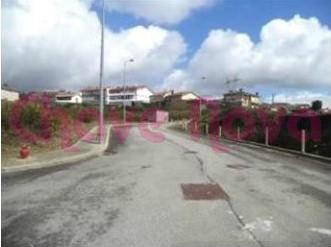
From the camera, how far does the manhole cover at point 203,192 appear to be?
11.6 metres

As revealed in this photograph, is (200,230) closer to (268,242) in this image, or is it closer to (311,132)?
(268,242)

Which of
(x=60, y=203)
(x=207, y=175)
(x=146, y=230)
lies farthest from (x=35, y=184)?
(x=146, y=230)

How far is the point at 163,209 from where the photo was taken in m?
10.1

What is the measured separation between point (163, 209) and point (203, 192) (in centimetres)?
238

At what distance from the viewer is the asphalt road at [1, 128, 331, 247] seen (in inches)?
311

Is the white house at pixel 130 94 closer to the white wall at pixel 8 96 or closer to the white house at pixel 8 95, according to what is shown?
the white house at pixel 8 95

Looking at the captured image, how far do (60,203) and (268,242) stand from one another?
4.85 metres

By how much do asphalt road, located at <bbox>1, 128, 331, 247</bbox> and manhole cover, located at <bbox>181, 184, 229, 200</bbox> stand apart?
0.50 ft

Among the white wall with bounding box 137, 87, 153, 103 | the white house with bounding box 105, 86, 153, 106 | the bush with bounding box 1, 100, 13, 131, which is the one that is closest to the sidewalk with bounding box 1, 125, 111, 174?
the bush with bounding box 1, 100, 13, 131

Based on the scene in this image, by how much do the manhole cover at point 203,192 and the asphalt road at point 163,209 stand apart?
153 mm

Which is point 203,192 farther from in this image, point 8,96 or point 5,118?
point 8,96

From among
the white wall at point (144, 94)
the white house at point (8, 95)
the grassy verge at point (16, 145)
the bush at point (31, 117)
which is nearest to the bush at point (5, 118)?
the grassy verge at point (16, 145)

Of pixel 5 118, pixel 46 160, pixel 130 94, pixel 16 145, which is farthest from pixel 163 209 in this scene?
pixel 130 94

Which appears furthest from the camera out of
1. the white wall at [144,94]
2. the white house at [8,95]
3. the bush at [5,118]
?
the white wall at [144,94]
